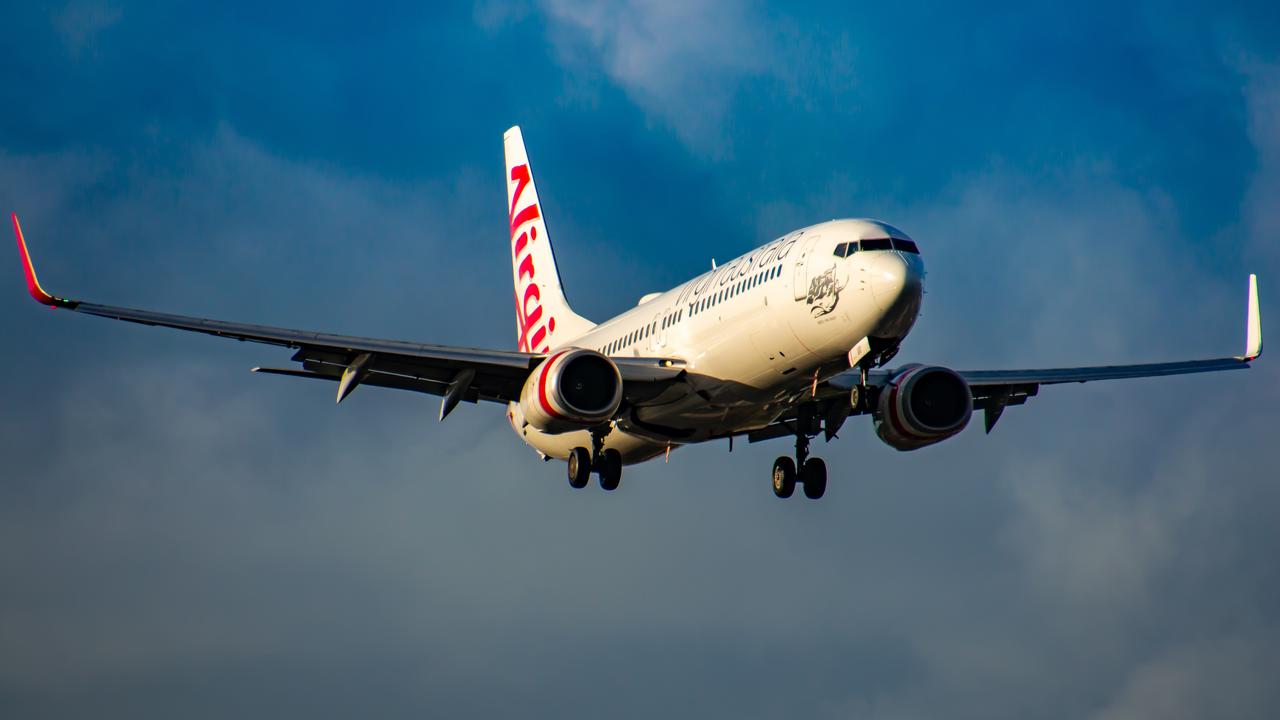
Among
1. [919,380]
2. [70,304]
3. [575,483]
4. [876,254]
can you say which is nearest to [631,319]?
[575,483]

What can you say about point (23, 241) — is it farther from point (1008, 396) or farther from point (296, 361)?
point (1008, 396)

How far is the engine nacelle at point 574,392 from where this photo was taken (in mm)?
39500

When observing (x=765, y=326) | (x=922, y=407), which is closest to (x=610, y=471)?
(x=765, y=326)

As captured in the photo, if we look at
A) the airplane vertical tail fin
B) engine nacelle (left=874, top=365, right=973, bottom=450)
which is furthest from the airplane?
the airplane vertical tail fin

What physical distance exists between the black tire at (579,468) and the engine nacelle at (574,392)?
344 cm

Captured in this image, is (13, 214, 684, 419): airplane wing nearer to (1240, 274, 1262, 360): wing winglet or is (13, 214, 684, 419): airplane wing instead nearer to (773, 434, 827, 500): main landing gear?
(773, 434, 827, 500): main landing gear

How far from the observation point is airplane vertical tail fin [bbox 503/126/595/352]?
185 feet

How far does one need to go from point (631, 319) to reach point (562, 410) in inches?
260

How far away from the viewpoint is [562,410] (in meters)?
39.4

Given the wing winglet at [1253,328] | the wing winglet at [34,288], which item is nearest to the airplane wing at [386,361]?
the wing winglet at [34,288]

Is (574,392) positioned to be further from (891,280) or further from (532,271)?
(532,271)

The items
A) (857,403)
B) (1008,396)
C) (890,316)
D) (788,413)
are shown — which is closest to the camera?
(890,316)

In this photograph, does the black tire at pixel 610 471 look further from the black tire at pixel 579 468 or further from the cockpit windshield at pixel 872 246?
the cockpit windshield at pixel 872 246

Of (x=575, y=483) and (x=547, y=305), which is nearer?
(x=575, y=483)
